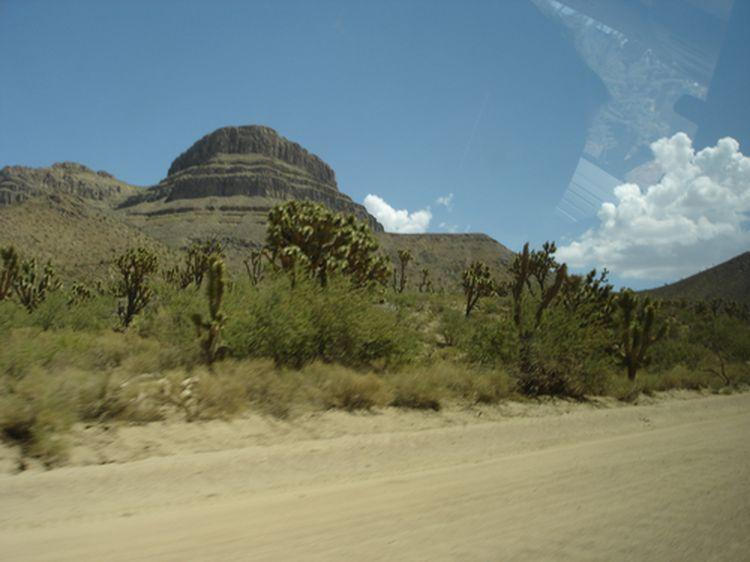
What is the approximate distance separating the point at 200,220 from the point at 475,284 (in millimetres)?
103789

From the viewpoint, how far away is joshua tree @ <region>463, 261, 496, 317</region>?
37.9m

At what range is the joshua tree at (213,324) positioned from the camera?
11.6m

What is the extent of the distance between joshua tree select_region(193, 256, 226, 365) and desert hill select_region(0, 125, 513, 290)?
56.2 m

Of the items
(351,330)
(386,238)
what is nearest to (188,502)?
(351,330)

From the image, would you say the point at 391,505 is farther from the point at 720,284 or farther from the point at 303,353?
the point at 720,284

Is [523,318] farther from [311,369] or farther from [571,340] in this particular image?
[311,369]

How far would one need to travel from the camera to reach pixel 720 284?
7619 centimetres

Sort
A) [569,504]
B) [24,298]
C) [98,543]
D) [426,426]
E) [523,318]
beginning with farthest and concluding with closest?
[24,298] < [523,318] < [426,426] < [569,504] < [98,543]

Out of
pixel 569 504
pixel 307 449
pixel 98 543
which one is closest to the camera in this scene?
pixel 98 543

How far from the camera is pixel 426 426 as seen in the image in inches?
372

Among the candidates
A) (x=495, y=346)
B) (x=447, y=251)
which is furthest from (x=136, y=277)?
(x=447, y=251)

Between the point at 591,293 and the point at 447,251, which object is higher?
the point at 447,251

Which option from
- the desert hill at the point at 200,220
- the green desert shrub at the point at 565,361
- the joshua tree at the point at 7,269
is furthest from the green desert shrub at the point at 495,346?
the desert hill at the point at 200,220

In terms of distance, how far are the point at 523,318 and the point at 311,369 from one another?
26.8 ft
